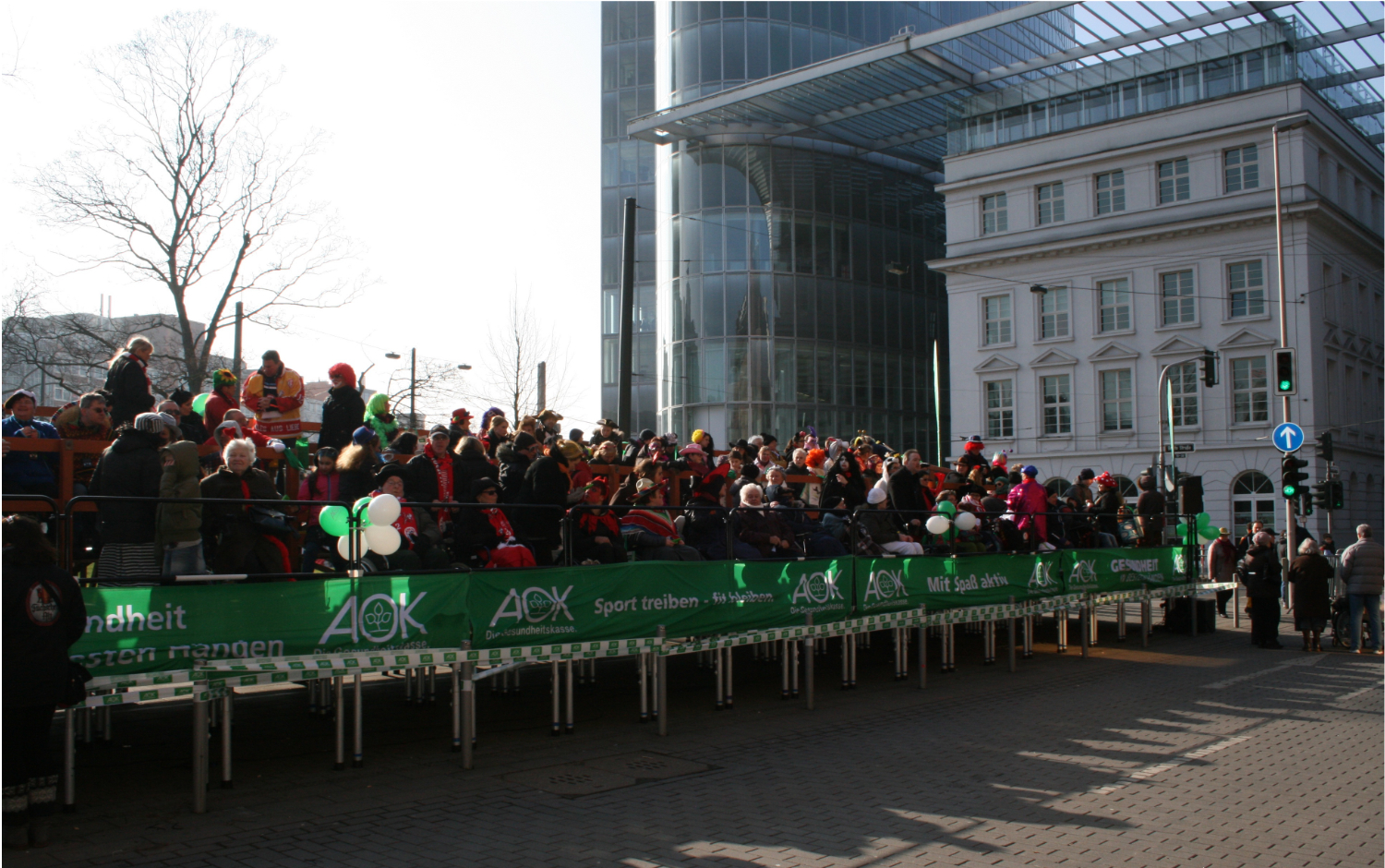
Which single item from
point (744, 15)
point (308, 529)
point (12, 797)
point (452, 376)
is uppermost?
point (744, 15)

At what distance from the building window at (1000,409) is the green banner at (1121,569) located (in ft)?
117

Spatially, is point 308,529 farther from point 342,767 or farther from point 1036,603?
point 1036,603

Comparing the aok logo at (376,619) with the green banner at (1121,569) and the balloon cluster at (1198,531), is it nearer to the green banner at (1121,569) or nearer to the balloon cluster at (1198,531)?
the green banner at (1121,569)

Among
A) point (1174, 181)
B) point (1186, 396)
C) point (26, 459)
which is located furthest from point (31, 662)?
point (1174, 181)

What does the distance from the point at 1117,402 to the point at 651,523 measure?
44679 mm

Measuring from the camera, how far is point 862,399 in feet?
189

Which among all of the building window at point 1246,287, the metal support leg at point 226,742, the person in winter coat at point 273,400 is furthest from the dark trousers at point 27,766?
the building window at point 1246,287

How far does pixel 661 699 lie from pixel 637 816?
282cm

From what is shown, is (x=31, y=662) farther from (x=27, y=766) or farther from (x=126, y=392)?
(x=126, y=392)

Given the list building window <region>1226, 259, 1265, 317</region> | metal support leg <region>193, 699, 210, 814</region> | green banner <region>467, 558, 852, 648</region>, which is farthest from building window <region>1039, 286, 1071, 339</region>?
metal support leg <region>193, 699, 210, 814</region>

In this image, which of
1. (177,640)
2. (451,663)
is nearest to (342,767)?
(451,663)

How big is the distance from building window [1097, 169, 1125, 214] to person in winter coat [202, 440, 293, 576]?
49.7 metres

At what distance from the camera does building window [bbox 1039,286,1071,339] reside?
5281cm

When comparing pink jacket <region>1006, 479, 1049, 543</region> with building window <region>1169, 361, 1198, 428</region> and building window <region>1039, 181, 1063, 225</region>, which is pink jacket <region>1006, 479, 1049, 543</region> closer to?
building window <region>1169, 361, 1198, 428</region>
